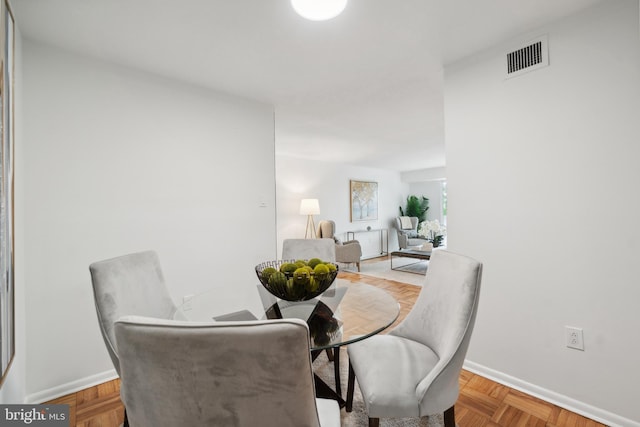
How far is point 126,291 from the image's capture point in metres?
1.45

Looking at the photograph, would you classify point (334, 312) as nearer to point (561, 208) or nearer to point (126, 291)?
point (126, 291)

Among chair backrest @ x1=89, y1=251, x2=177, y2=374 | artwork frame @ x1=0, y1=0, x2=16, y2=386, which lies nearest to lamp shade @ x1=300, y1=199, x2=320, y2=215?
chair backrest @ x1=89, y1=251, x2=177, y2=374

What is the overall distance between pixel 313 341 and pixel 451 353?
0.52 metres

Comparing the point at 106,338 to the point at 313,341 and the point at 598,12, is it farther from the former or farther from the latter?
the point at 598,12

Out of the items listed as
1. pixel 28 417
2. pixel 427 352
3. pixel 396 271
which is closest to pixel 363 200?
pixel 396 271

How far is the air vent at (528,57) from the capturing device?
1.80 metres

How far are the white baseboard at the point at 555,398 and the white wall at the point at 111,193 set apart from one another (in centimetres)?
166

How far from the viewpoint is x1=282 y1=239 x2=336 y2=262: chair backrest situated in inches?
101

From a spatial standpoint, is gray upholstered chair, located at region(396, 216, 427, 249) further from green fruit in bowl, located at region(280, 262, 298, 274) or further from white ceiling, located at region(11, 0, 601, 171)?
green fruit in bowl, located at region(280, 262, 298, 274)

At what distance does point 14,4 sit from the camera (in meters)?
1.56

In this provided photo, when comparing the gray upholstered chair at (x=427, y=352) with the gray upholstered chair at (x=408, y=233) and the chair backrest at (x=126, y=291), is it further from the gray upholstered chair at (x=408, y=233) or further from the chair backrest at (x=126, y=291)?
the gray upholstered chair at (x=408, y=233)

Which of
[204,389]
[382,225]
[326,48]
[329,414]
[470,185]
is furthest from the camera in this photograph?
[382,225]

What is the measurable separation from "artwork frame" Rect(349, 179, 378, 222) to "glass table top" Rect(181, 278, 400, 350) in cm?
511

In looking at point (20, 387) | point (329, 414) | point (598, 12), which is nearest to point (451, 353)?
point (329, 414)
